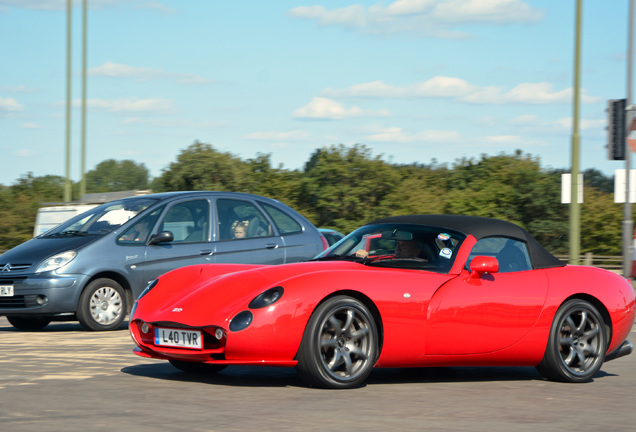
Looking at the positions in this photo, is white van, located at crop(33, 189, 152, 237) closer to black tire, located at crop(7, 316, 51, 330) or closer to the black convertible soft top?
black tire, located at crop(7, 316, 51, 330)

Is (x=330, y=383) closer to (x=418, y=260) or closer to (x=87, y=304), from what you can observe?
(x=418, y=260)

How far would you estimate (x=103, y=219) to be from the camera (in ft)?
38.4

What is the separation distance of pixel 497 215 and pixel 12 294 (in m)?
40.3

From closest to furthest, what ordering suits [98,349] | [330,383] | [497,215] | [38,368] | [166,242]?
[330,383] < [38,368] < [98,349] < [166,242] < [497,215]

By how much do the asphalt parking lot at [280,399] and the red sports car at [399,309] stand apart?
228 mm

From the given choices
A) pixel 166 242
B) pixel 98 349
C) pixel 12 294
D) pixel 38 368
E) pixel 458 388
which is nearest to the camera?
pixel 458 388

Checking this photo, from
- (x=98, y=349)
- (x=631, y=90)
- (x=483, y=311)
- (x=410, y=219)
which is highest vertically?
(x=631, y=90)

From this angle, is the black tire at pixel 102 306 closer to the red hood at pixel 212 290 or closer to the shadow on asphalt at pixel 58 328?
the shadow on asphalt at pixel 58 328

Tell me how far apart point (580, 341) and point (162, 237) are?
545cm

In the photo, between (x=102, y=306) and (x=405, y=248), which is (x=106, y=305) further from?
(x=405, y=248)

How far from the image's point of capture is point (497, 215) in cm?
4909

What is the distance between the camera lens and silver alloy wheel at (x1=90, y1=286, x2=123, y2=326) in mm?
11195

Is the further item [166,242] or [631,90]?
[631,90]

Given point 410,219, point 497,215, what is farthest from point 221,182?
point 410,219
